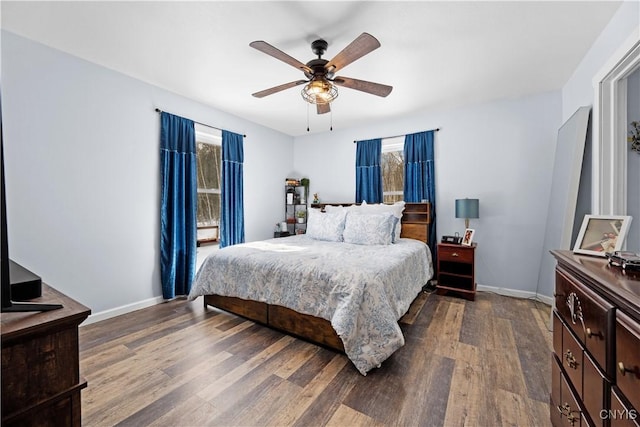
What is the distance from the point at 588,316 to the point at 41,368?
1727mm

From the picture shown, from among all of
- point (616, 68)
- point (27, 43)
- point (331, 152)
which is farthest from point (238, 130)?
point (616, 68)

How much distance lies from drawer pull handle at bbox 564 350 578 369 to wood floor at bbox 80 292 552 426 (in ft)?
1.99

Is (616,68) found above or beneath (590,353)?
above

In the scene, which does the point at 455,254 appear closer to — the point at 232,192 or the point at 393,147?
the point at 393,147

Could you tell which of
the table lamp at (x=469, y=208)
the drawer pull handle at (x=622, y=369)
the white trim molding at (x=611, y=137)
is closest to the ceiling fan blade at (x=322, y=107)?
the table lamp at (x=469, y=208)

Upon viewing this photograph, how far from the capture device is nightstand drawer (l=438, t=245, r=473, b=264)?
3408 mm

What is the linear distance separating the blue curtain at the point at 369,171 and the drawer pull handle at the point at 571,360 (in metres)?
3.33

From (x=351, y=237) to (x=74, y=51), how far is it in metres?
3.45

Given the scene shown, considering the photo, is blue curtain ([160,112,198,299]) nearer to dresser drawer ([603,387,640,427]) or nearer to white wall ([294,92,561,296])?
white wall ([294,92,561,296])

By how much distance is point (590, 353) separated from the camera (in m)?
0.96

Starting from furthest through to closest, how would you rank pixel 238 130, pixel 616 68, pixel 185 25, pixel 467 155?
pixel 238 130 < pixel 467 155 < pixel 185 25 < pixel 616 68

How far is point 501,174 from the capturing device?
358cm

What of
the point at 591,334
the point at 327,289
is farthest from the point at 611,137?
the point at 327,289

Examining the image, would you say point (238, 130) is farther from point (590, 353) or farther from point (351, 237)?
point (590, 353)
